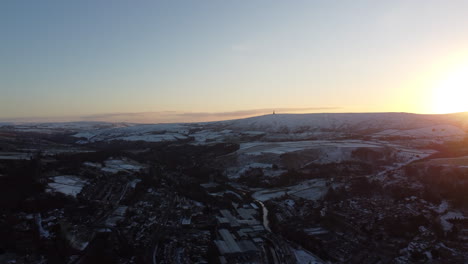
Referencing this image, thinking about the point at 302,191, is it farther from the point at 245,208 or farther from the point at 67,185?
the point at 67,185

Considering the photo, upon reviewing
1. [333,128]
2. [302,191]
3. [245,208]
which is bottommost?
[245,208]

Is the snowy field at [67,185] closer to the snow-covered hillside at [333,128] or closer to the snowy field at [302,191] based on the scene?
the snowy field at [302,191]

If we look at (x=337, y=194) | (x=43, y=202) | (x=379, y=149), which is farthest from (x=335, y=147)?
(x=43, y=202)

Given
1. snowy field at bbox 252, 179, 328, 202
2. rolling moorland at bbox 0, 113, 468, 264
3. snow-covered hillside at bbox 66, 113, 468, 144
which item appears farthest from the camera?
snow-covered hillside at bbox 66, 113, 468, 144

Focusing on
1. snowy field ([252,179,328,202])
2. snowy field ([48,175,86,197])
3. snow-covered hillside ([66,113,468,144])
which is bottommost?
snowy field ([252,179,328,202])

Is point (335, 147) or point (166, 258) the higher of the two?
point (335, 147)

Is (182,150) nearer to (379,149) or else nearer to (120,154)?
(120,154)

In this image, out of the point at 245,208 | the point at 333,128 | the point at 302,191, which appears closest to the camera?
the point at 245,208

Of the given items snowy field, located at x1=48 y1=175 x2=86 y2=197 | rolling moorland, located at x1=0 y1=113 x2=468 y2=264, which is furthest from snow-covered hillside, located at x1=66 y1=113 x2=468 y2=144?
snowy field, located at x1=48 y1=175 x2=86 y2=197

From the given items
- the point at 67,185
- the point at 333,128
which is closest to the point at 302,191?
the point at 67,185

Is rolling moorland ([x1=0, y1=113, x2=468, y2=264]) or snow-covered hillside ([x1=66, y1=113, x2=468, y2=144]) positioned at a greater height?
snow-covered hillside ([x1=66, y1=113, x2=468, y2=144])

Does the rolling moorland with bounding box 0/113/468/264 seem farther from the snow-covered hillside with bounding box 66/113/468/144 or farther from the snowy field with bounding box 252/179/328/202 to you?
the snow-covered hillside with bounding box 66/113/468/144
